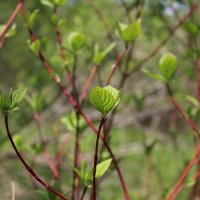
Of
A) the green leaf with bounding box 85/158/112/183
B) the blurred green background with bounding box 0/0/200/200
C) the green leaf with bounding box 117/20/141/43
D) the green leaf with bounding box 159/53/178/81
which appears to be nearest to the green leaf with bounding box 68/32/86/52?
the green leaf with bounding box 117/20/141/43

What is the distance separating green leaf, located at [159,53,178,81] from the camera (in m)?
0.81

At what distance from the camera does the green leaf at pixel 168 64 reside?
2.64 feet

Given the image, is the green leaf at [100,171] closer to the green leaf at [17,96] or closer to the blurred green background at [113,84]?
the green leaf at [17,96]

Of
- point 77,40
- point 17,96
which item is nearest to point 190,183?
point 77,40

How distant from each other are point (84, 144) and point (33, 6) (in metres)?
1.61

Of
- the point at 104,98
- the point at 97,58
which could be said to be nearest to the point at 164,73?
the point at 97,58

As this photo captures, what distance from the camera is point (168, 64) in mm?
817

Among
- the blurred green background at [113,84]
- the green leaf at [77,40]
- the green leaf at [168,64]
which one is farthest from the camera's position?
the blurred green background at [113,84]

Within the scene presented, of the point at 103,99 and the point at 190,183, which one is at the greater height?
the point at 103,99

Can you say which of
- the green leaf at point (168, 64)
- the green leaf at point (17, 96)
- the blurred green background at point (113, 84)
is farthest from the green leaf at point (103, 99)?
the blurred green background at point (113, 84)

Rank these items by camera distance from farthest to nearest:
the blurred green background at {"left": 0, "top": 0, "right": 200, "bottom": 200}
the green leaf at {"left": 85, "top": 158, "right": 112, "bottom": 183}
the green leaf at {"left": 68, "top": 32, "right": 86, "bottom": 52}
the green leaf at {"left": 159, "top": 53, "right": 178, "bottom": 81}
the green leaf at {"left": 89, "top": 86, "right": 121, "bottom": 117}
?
the blurred green background at {"left": 0, "top": 0, "right": 200, "bottom": 200}
the green leaf at {"left": 68, "top": 32, "right": 86, "bottom": 52}
the green leaf at {"left": 159, "top": 53, "right": 178, "bottom": 81}
the green leaf at {"left": 85, "top": 158, "right": 112, "bottom": 183}
the green leaf at {"left": 89, "top": 86, "right": 121, "bottom": 117}

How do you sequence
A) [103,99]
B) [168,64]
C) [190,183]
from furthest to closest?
[190,183] → [168,64] → [103,99]

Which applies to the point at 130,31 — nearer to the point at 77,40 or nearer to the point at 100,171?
the point at 77,40

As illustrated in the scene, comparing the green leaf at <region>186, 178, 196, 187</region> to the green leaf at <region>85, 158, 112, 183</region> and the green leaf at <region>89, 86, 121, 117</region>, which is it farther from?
the green leaf at <region>89, 86, 121, 117</region>
